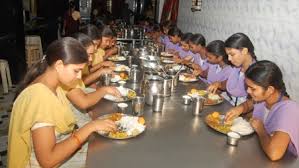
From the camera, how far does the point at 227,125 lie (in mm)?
1751

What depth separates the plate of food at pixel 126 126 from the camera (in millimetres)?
1517

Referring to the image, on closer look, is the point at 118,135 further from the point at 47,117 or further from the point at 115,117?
the point at 47,117

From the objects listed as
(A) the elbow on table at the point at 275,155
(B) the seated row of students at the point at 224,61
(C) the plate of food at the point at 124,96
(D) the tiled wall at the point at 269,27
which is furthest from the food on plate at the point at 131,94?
(D) the tiled wall at the point at 269,27

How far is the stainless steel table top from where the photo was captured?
1.31m

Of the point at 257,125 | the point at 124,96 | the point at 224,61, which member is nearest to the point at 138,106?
the point at 124,96

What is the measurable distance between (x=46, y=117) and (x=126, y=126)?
484 mm

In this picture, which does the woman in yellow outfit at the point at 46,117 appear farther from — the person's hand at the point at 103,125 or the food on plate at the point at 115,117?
the food on plate at the point at 115,117

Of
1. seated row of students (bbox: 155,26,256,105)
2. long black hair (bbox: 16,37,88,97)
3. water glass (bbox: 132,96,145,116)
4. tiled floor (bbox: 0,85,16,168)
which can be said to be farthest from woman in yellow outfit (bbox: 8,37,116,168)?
tiled floor (bbox: 0,85,16,168)

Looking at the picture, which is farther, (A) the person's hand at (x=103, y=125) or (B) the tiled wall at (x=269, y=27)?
(B) the tiled wall at (x=269, y=27)

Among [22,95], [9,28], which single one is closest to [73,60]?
[22,95]

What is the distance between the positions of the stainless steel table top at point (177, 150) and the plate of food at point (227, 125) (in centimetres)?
3

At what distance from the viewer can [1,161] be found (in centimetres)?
269

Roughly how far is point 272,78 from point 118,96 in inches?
42.5

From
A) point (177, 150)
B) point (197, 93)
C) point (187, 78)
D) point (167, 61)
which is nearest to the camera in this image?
point (177, 150)
